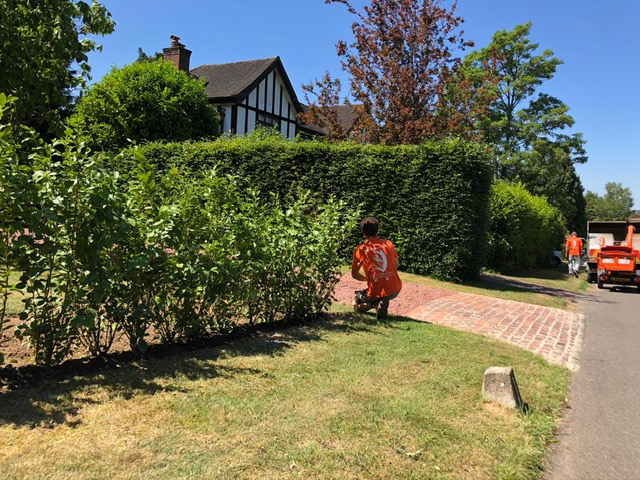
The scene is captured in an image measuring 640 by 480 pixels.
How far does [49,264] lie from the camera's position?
379 cm

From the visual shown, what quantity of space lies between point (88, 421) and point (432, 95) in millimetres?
15207

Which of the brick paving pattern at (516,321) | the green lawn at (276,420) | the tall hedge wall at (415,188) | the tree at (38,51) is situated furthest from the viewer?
the tall hedge wall at (415,188)

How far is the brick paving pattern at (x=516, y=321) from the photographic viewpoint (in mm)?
6932

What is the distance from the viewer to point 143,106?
61.3 ft

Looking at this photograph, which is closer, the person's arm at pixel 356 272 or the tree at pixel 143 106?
the person's arm at pixel 356 272

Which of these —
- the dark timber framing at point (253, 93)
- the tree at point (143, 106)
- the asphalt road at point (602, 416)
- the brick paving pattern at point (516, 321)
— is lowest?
the asphalt road at point (602, 416)

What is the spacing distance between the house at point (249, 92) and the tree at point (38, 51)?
17.5 m

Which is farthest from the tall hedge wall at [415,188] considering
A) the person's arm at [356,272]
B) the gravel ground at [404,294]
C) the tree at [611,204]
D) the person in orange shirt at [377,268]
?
the tree at [611,204]

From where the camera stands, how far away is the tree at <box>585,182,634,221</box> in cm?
8162

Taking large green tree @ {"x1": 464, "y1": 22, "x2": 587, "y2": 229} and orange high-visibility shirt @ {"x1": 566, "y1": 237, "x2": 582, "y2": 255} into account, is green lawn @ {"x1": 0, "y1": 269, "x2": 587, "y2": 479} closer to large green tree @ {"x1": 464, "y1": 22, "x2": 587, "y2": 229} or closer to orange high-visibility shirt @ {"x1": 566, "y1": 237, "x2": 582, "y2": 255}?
orange high-visibility shirt @ {"x1": 566, "y1": 237, "x2": 582, "y2": 255}

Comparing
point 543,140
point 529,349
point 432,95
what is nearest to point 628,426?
point 529,349

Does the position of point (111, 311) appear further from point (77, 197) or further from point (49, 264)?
point (77, 197)

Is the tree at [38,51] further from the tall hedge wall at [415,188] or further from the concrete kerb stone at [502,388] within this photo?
the tall hedge wall at [415,188]

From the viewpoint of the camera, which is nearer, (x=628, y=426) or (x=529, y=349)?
(x=628, y=426)
